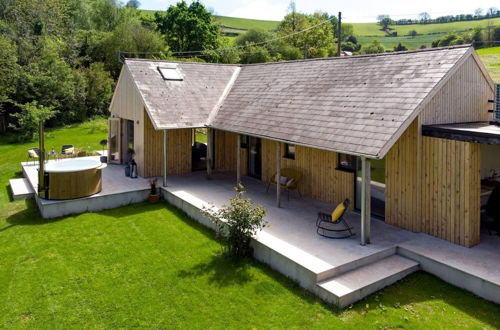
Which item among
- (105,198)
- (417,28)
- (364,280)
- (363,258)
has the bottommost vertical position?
(364,280)

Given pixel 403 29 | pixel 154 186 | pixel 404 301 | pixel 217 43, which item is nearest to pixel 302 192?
pixel 154 186

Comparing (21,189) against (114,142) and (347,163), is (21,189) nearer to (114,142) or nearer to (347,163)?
(114,142)

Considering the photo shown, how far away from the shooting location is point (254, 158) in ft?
55.0

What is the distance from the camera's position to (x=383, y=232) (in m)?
10.4

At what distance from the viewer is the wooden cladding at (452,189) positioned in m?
9.23

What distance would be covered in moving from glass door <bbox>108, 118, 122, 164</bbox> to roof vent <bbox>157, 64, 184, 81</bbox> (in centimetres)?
341

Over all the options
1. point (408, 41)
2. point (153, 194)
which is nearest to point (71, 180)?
point (153, 194)

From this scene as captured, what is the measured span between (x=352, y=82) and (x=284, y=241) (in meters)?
5.59

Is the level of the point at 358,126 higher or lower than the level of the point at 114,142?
higher

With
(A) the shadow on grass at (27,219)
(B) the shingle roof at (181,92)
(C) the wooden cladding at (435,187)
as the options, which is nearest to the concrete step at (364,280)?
(C) the wooden cladding at (435,187)

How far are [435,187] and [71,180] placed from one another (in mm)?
11233

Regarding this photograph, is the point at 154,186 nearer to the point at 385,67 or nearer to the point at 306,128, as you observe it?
the point at 306,128

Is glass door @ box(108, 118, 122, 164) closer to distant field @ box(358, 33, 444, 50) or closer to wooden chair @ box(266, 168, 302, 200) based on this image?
wooden chair @ box(266, 168, 302, 200)

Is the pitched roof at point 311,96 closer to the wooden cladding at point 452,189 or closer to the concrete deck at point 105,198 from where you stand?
the wooden cladding at point 452,189
